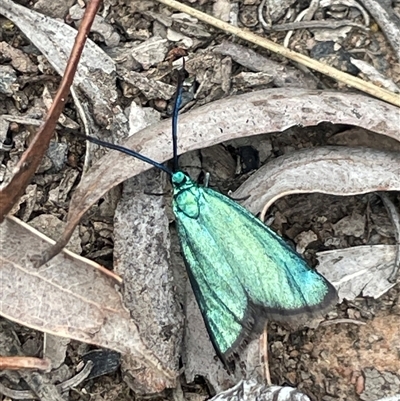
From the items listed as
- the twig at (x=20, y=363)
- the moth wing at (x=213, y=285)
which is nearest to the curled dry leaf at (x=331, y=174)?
the moth wing at (x=213, y=285)

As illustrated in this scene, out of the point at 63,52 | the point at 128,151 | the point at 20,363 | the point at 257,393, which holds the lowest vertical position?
the point at 257,393

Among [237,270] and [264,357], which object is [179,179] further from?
[264,357]

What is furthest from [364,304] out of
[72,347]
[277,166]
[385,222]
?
[72,347]

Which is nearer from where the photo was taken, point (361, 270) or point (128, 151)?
point (128, 151)

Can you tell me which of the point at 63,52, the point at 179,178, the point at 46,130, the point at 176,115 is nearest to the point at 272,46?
the point at 176,115

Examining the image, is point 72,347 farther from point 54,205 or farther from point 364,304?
point 364,304
